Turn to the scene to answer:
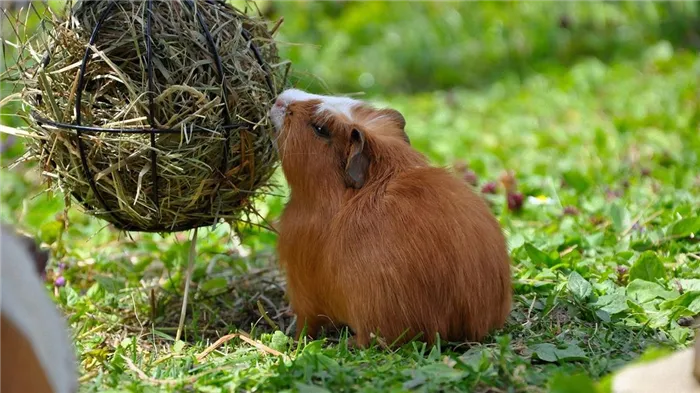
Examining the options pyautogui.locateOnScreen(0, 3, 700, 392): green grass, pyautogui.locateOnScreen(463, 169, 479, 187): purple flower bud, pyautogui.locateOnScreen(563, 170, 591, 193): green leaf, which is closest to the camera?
pyautogui.locateOnScreen(0, 3, 700, 392): green grass

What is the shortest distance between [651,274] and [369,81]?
5.05m

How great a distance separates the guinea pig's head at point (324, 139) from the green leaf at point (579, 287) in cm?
86

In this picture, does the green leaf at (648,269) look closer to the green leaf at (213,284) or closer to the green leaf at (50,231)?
the green leaf at (213,284)

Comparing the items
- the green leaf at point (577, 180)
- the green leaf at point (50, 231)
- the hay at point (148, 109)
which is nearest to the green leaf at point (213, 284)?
the hay at point (148, 109)

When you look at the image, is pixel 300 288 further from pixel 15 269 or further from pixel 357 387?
pixel 15 269

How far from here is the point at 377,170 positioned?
300cm

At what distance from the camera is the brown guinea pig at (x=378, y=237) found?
2.80m

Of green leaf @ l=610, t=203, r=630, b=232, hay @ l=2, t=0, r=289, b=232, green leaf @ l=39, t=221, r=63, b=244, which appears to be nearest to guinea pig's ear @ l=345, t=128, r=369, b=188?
hay @ l=2, t=0, r=289, b=232

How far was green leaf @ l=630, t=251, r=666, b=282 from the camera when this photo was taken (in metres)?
3.38

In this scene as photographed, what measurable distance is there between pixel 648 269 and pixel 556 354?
2.91 feet

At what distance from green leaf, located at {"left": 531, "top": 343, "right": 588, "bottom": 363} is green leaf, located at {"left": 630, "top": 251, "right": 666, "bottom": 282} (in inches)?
30.0

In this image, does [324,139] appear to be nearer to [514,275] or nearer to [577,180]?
[514,275]

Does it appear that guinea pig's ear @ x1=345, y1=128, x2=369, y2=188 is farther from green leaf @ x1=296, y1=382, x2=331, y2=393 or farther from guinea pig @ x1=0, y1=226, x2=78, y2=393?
guinea pig @ x1=0, y1=226, x2=78, y2=393

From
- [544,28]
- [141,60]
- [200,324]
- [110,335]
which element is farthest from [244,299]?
[544,28]
